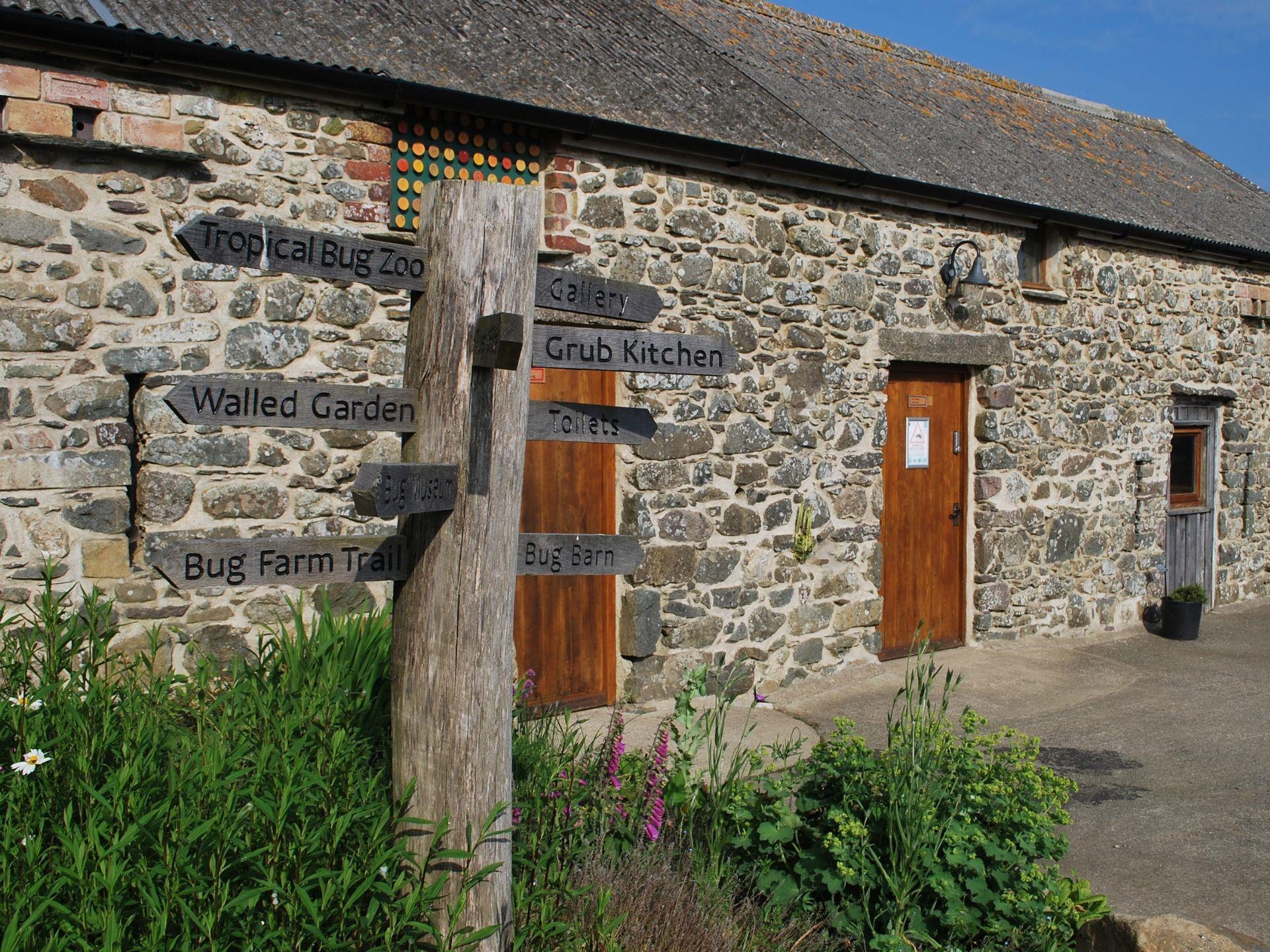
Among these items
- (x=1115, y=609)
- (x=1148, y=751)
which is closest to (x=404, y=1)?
(x=1148, y=751)

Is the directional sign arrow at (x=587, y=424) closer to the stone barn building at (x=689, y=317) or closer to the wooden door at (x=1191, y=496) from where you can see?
the stone barn building at (x=689, y=317)

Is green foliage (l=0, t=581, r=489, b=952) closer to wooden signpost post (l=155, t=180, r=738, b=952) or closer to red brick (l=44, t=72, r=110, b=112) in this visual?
wooden signpost post (l=155, t=180, r=738, b=952)

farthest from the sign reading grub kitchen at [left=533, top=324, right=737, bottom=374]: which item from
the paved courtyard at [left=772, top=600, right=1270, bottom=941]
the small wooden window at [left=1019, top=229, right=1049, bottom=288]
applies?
the small wooden window at [left=1019, top=229, right=1049, bottom=288]

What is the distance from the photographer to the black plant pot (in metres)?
9.42

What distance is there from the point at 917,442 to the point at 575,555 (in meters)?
5.62

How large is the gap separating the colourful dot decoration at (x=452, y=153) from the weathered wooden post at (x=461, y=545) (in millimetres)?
2906

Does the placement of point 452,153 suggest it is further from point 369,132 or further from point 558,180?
point 558,180

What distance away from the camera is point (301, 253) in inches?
104

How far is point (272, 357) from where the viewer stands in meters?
5.29

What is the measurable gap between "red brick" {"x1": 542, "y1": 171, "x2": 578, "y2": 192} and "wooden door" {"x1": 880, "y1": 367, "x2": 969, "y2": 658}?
297 centimetres

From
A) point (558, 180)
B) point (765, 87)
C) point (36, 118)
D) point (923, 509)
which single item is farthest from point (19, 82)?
point (923, 509)

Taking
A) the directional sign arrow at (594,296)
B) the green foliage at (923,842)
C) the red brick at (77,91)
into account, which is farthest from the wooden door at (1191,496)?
the red brick at (77,91)

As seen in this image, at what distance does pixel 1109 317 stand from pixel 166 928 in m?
9.07

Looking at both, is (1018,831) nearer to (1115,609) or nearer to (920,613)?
(920,613)
